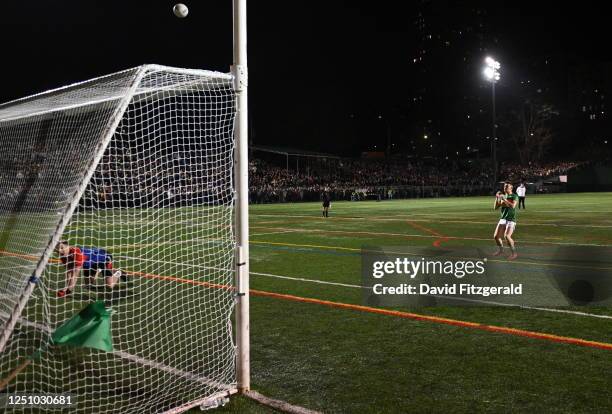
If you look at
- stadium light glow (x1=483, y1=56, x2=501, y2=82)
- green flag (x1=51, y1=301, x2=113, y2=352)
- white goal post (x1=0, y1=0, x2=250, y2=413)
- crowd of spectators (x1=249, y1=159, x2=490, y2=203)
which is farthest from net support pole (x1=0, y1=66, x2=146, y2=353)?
stadium light glow (x1=483, y1=56, x2=501, y2=82)

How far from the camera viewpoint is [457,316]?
7457mm

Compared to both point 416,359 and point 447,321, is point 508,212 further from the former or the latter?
point 416,359

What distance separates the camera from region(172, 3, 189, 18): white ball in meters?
4.84

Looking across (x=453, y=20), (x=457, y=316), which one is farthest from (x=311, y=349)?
(x=453, y=20)

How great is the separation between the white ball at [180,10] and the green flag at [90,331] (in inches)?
101

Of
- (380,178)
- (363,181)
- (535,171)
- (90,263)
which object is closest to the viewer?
(90,263)

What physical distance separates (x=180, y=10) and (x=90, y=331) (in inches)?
111

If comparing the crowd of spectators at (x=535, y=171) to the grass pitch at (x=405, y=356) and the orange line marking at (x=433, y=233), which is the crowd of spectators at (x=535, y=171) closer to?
the orange line marking at (x=433, y=233)

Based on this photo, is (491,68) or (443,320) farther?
(491,68)

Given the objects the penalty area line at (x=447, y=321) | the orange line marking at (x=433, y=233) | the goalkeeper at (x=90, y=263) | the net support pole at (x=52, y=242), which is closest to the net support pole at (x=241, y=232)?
the penalty area line at (x=447, y=321)

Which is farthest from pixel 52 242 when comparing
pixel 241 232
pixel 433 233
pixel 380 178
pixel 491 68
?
pixel 380 178

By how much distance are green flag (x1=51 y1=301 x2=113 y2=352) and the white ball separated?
257 centimetres

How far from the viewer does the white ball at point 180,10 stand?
484cm

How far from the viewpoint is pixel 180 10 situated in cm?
486
